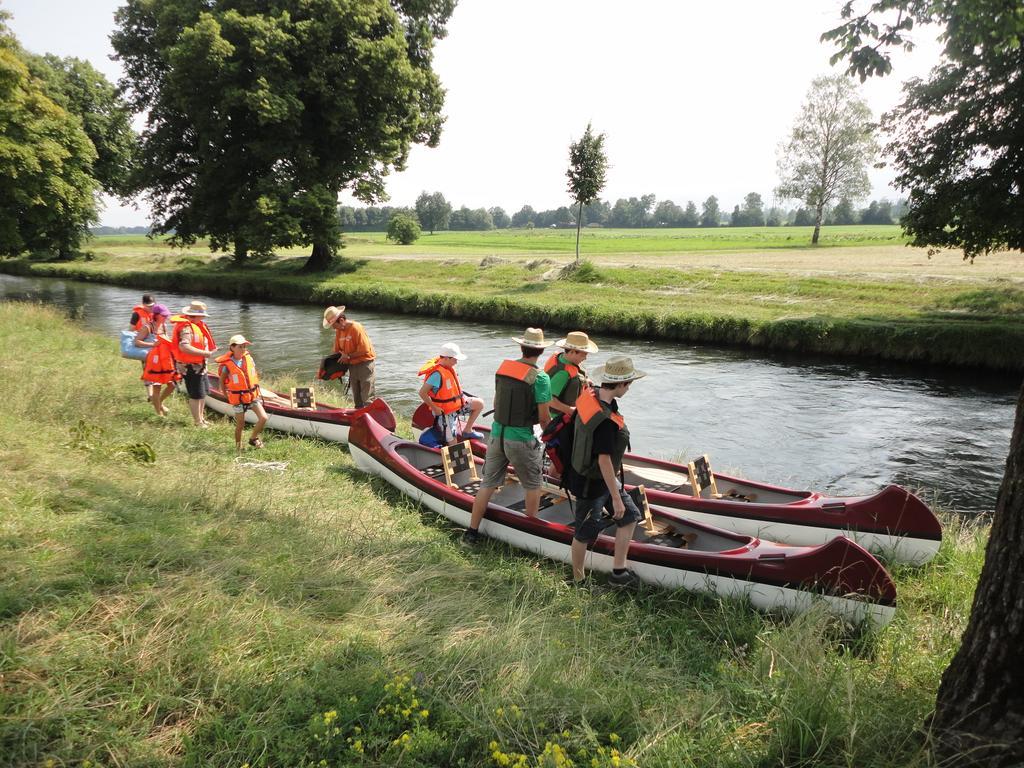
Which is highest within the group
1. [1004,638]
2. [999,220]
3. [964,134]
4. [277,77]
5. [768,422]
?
[277,77]

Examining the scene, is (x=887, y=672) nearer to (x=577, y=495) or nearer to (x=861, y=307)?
(x=577, y=495)

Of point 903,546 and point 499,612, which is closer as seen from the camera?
point 499,612

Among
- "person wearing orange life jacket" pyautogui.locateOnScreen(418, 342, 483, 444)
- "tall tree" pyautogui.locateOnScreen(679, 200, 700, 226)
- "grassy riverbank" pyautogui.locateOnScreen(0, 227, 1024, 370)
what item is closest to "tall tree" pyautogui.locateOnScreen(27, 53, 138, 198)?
"grassy riverbank" pyautogui.locateOnScreen(0, 227, 1024, 370)

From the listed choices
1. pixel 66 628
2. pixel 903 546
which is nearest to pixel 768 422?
pixel 903 546

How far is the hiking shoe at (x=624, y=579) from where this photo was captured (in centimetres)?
536

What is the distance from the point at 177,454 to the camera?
7.86m

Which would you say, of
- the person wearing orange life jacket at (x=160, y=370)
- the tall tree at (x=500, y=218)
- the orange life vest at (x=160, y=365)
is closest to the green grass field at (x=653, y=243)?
the person wearing orange life jacket at (x=160, y=370)

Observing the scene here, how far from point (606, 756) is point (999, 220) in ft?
57.1

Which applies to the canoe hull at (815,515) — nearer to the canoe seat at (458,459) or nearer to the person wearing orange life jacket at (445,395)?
the canoe seat at (458,459)

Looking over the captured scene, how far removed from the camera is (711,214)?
11312 cm

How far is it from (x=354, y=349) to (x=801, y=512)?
648 cm

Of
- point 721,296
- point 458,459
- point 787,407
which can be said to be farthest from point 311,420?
point 721,296

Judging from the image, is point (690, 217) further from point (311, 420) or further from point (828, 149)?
point (311, 420)

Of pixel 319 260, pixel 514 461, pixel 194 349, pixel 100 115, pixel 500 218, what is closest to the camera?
pixel 514 461
